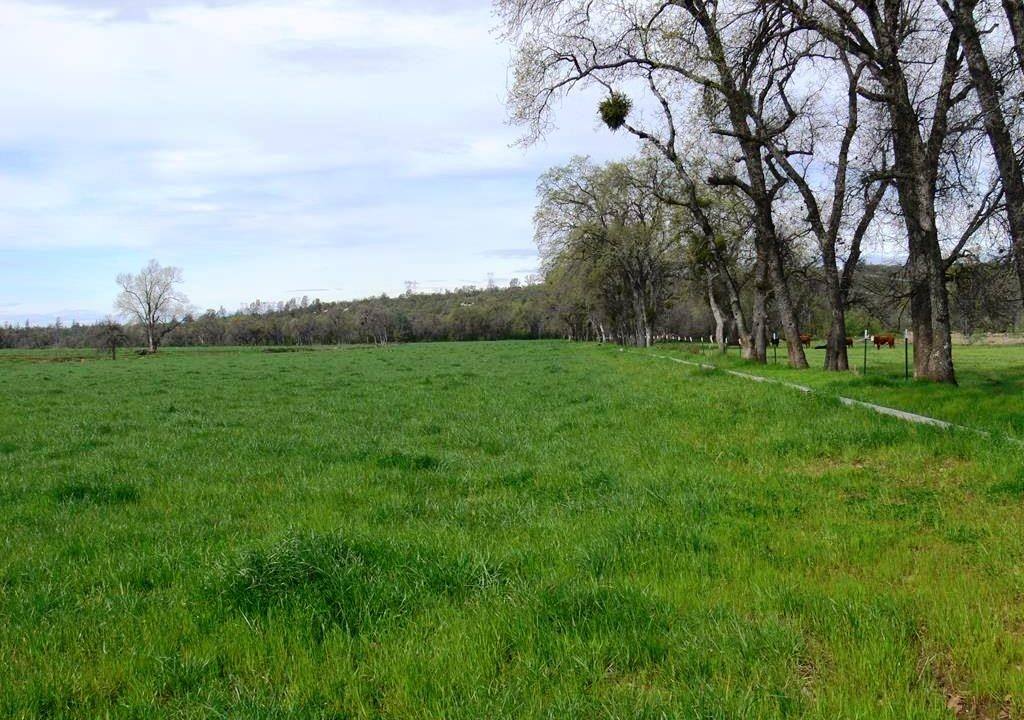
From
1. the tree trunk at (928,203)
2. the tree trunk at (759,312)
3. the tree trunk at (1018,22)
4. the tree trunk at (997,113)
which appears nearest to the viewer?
the tree trunk at (1018,22)

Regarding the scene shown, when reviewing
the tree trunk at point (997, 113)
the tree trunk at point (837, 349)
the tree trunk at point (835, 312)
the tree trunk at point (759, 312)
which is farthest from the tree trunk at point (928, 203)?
the tree trunk at point (759, 312)

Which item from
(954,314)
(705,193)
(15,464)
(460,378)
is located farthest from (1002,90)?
(705,193)

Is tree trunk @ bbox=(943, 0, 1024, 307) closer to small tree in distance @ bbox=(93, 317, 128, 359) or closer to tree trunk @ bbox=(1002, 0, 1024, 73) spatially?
tree trunk @ bbox=(1002, 0, 1024, 73)

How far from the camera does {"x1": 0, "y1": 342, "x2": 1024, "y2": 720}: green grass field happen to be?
3.56 m

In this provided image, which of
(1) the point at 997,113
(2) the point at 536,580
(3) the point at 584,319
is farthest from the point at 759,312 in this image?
(3) the point at 584,319

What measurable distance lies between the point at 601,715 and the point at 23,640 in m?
3.68

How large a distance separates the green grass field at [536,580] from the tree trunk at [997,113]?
12.8 feet

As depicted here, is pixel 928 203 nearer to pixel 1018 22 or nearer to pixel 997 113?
pixel 997 113

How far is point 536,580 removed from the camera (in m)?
4.92

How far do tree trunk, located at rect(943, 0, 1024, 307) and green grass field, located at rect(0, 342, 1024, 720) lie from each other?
390cm

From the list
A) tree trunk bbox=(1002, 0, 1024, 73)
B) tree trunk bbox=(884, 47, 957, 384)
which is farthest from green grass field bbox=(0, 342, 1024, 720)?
tree trunk bbox=(1002, 0, 1024, 73)

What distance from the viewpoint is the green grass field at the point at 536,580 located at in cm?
356

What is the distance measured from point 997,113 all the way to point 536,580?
11515 mm

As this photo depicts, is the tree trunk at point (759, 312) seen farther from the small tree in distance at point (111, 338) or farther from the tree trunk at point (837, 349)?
the small tree in distance at point (111, 338)
